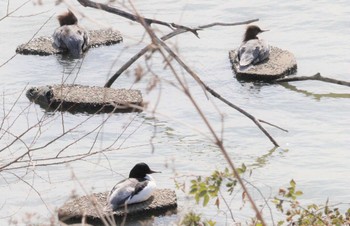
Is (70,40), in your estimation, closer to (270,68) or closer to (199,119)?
(270,68)

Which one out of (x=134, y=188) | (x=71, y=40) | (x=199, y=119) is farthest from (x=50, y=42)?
(x=134, y=188)

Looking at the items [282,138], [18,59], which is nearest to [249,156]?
[282,138]

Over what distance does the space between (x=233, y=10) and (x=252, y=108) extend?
176 inches

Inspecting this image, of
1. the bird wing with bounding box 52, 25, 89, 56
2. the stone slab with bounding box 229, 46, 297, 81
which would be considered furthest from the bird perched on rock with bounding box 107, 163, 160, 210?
the bird wing with bounding box 52, 25, 89, 56

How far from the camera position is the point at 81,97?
14.4m

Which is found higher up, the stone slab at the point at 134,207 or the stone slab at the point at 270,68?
the stone slab at the point at 134,207

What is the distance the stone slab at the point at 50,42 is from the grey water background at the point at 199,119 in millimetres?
127

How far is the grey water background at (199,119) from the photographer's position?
11.6 meters

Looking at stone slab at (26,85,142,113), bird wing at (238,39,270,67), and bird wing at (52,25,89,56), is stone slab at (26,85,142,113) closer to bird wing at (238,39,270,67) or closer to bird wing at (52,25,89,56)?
bird wing at (238,39,270,67)

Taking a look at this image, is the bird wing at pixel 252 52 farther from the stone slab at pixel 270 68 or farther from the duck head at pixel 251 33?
the duck head at pixel 251 33

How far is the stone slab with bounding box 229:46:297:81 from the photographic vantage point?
15539 millimetres

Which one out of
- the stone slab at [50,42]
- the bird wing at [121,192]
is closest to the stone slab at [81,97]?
the stone slab at [50,42]

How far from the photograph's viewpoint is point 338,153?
12.6 metres

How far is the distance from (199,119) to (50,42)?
4325mm
